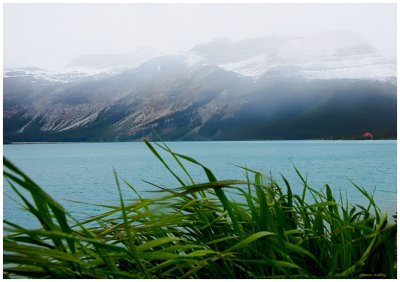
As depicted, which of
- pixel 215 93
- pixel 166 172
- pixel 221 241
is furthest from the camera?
pixel 166 172

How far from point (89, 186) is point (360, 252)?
39.0 feet

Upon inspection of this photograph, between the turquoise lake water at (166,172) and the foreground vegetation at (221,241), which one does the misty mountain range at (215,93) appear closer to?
the turquoise lake water at (166,172)

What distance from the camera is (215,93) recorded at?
7.36 metres

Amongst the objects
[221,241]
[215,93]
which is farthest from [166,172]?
[221,241]

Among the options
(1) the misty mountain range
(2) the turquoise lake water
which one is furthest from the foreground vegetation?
(2) the turquoise lake water

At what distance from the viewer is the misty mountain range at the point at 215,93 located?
536 cm

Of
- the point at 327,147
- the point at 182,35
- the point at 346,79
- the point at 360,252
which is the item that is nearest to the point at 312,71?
the point at 346,79

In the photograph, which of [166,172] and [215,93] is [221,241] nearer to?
[215,93]

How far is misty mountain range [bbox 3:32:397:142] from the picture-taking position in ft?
17.6

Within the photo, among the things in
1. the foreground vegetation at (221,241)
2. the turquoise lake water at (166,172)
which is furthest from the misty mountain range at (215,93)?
the foreground vegetation at (221,241)

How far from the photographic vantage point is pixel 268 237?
98 cm

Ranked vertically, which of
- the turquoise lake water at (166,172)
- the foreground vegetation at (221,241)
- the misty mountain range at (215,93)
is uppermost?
the misty mountain range at (215,93)

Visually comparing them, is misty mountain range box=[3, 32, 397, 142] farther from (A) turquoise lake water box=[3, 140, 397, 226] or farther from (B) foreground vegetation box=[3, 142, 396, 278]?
(B) foreground vegetation box=[3, 142, 396, 278]

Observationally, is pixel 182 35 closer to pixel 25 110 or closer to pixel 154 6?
pixel 154 6
